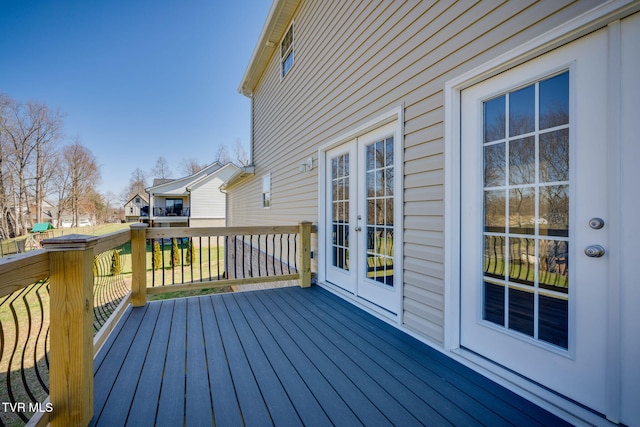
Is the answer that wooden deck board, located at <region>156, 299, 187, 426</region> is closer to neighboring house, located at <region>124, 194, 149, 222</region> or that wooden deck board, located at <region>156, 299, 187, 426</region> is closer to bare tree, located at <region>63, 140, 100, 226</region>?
bare tree, located at <region>63, 140, 100, 226</region>

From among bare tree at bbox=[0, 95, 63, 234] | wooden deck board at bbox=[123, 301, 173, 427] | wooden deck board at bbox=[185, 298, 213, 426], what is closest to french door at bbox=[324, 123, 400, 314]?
wooden deck board at bbox=[185, 298, 213, 426]

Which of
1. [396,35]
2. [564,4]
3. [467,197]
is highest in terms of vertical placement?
[396,35]

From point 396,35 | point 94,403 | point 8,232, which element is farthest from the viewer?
point 8,232

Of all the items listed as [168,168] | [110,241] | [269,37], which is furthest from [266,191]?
[168,168]

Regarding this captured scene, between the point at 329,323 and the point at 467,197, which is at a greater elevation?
the point at 467,197

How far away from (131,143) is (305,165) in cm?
3630

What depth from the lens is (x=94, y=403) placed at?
5.31 feet

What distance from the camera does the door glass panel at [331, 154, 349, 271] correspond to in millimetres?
3643

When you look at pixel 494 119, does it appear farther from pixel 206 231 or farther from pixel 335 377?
pixel 206 231

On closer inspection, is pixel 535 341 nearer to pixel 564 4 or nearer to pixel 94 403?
pixel 564 4

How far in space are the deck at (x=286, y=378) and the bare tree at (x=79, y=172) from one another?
31.2 meters

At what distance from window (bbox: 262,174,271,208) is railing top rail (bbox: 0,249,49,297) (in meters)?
5.50

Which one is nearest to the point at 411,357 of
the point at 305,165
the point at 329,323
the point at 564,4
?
the point at 329,323

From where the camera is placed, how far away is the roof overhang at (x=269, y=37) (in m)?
5.15
